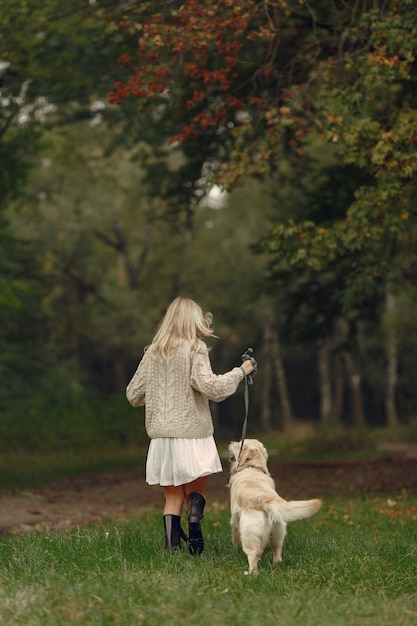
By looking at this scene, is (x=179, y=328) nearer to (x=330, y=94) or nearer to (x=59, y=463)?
(x=330, y=94)

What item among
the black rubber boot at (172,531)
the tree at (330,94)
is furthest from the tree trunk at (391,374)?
the black rubber boot at (172,531)

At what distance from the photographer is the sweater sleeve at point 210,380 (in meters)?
7.78

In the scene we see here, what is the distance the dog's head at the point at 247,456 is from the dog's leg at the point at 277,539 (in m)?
0.71

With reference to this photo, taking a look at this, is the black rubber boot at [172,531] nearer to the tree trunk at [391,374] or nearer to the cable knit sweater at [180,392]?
the cable knit sweater at [180,392]

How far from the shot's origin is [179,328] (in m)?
8.05

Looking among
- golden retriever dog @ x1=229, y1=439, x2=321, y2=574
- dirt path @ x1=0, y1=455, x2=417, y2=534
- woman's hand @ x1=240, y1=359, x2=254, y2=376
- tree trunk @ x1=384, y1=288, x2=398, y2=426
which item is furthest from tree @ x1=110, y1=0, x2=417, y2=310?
tree trunk @ x1=384, y1=288, x2=398, y2=426

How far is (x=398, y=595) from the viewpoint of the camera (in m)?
6.91

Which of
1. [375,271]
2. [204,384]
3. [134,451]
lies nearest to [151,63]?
[375,271]

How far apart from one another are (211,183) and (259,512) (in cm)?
663

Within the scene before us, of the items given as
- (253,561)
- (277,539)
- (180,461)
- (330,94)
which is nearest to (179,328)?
(180,461)

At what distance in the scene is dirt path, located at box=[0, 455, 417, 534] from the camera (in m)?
12.8

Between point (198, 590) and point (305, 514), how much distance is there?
3.93 ft

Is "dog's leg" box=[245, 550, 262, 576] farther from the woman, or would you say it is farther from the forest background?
the forest background

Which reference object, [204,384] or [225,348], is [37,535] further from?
[225,348]
